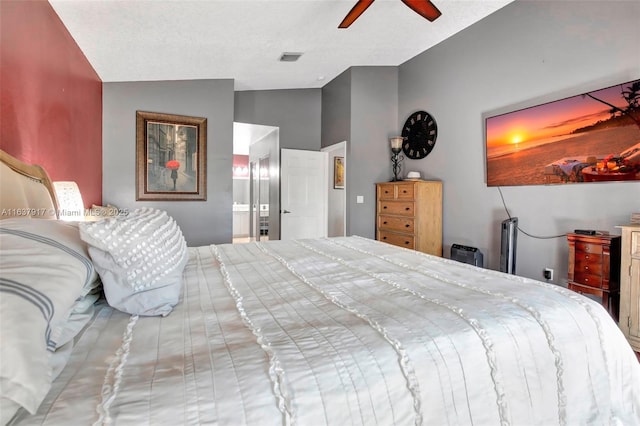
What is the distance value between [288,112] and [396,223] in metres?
2.72

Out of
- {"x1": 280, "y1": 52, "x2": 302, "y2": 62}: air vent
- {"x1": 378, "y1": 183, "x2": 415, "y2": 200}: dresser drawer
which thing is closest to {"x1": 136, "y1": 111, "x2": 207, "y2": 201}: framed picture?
{"x1": 280, "y1": 52, "x2": 302, "y2": 62}: air vent

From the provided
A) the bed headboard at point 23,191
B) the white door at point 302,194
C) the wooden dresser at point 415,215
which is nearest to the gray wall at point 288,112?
the white door at point 302,194

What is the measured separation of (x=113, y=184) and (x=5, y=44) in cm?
220

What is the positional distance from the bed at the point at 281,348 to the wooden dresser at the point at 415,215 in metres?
2.67

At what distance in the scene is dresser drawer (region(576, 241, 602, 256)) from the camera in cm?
235

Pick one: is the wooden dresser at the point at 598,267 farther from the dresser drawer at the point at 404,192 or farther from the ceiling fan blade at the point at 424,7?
the ceiling fan blade at the point at 424,7

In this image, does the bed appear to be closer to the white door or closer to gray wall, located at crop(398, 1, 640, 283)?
gray wall, located at crop(398, 1, 640, 283)

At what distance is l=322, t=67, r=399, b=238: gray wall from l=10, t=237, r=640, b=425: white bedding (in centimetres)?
342

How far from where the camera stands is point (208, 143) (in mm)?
4203

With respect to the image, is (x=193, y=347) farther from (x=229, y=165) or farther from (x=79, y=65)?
(x=229, y=165)

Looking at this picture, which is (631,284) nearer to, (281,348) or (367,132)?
(281,348)

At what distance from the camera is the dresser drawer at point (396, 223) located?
13.0 feet

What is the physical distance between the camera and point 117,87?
12.4 feet

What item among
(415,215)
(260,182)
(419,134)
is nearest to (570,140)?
(415,215)
